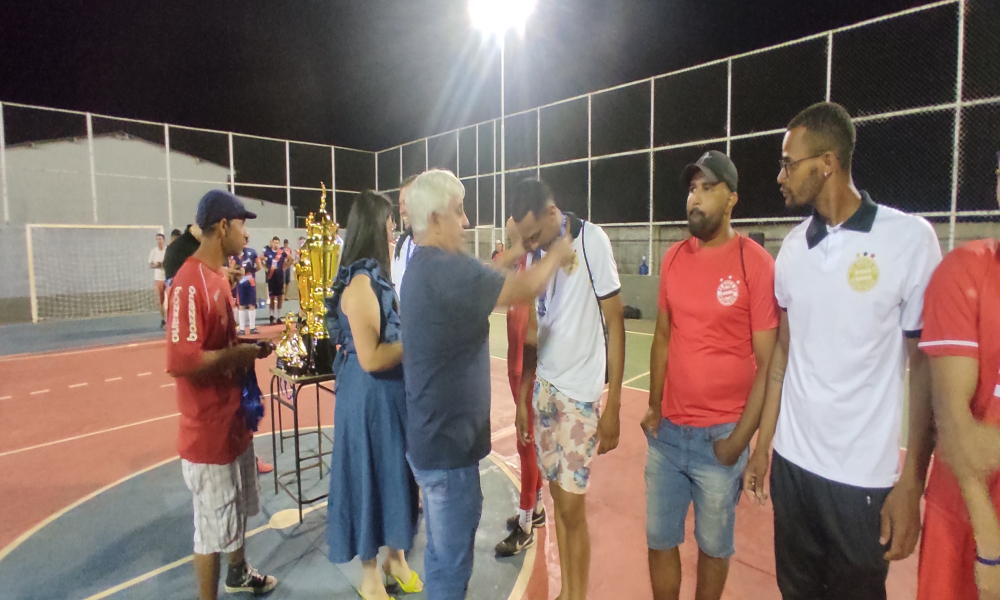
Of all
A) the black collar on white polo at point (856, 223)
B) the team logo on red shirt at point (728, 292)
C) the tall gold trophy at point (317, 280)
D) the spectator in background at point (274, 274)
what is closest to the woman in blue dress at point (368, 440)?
the tall gold trophy at point (317, 280)

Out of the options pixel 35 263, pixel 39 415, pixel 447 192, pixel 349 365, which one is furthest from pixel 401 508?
pixel 35 263

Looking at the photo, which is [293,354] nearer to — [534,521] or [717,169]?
[534,521]

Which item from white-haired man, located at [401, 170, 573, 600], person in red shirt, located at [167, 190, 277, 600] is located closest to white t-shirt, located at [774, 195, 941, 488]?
white-haired man, located at [401, 170, 573, 600]

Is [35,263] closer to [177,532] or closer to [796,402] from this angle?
[177,532]

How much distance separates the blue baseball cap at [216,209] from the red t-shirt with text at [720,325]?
2254mm

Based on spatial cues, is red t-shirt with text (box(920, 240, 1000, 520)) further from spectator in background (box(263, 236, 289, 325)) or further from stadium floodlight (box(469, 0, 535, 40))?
spectator in background (box(263, 236, 289, 325))

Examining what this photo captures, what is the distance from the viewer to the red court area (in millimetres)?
2914

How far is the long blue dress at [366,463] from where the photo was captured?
8.36 feet

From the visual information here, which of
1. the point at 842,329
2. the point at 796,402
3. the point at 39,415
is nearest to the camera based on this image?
the point at 842,329

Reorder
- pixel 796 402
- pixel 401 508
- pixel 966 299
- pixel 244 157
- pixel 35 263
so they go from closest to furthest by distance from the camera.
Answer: pixel 966 299
pixel 796 402
pixel 401 508
pixel 35 263
pixel 244 157

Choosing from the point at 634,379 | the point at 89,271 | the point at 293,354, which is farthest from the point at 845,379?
the point at 89,271

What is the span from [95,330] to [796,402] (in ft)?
48.2

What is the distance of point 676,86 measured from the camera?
2977 centimetres

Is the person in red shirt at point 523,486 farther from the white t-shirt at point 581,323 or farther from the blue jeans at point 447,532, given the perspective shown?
the blue jeans at point 447,532
